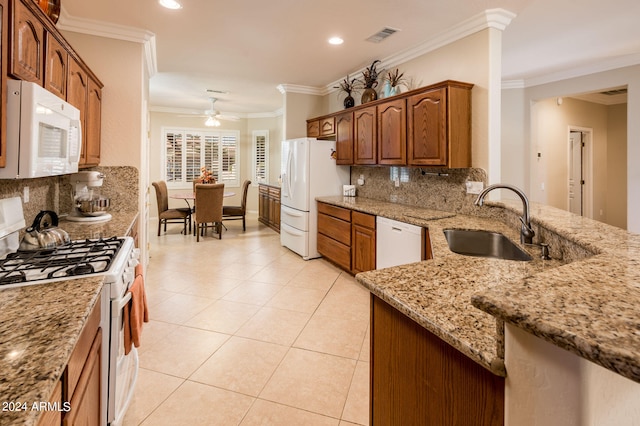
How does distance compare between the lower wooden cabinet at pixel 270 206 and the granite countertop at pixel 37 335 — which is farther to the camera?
the lower wooden cabinet at pixel 270 206

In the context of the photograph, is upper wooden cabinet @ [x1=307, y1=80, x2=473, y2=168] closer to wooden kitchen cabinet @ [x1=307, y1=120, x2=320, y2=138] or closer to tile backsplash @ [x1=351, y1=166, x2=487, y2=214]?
tile backsplash @ [x1=351, y1=166, x2=487, y2=214]

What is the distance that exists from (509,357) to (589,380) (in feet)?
0.41

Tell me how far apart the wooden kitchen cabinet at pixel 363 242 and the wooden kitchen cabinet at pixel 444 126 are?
33.3 inches

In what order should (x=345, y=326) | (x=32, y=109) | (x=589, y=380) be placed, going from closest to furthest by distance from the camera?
(x=589, y=380), (x=32, y=109), (x=345, y=326)

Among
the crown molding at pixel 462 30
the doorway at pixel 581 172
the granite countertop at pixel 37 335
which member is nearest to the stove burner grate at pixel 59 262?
the granite countertop at pixel 37 335

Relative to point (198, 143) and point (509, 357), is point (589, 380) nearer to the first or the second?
point (509, 357)

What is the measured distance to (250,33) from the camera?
334cm

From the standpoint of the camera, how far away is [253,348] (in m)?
2.42

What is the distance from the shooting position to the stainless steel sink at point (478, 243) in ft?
7.53

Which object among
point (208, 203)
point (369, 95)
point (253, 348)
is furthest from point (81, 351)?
point (208, 203)

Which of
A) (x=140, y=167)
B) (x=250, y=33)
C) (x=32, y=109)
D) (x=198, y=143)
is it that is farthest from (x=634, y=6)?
(x=198, y=143)

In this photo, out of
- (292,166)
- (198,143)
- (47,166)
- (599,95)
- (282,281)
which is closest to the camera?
(47,166)

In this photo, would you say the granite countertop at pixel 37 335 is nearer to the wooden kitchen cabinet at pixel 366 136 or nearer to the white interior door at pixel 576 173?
the wooden kitchen cabinet at pixel 366 136

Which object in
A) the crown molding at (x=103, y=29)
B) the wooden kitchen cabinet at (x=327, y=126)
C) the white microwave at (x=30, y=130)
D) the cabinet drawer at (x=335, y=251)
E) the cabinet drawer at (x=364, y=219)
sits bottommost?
the cabinet drawer at (x=335, y=251)
